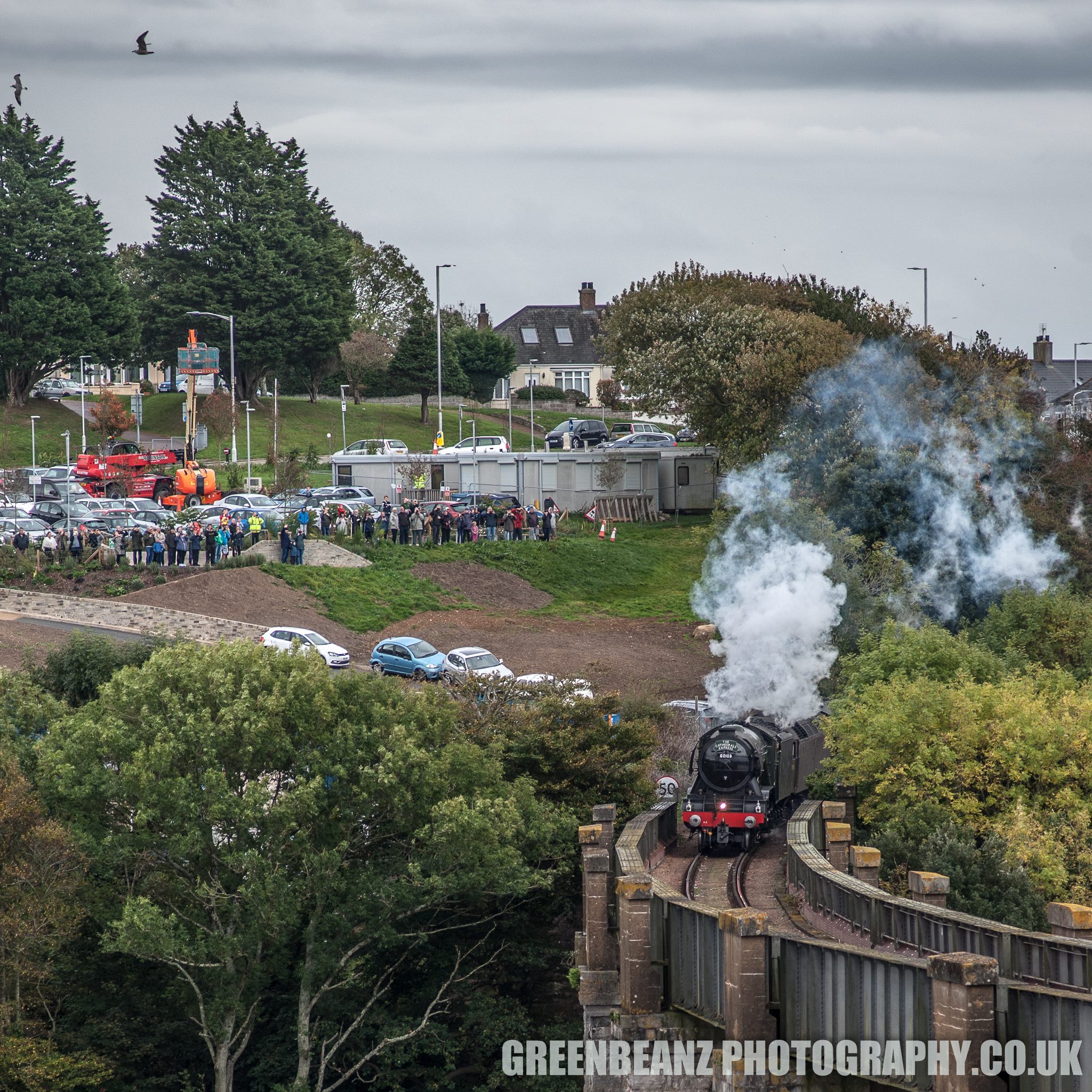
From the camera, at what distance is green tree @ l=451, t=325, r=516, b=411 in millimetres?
112688

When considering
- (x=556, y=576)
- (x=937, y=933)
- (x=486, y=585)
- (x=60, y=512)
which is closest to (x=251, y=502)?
(x=60, y=512)

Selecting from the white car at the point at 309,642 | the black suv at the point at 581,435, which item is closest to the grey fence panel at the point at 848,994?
the white car at the point at 309,642

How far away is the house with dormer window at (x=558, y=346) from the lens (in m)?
126

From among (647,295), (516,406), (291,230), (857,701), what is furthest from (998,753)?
(516,406)

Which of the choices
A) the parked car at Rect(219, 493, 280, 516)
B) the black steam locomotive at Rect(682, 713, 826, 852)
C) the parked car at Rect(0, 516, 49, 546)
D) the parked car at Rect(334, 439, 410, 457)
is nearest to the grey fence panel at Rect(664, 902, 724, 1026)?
the black steam locomotive at Rect(682, 713, 826, 852)

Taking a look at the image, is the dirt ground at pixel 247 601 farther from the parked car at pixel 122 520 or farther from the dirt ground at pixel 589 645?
the parked car at pixel 122 520

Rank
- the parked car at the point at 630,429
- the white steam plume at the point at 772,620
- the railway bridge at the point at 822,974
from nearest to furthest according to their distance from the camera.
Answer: the railway bridge at the point at 822,974 → the white steam plume at the point at 772,620 → the parked car at the point at 630,429

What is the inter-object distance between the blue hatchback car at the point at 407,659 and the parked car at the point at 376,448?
29.7m

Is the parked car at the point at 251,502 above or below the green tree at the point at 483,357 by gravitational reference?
below

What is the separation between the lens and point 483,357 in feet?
371

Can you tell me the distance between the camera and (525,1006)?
104 ft

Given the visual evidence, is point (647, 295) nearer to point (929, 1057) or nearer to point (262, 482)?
point (262, 482)

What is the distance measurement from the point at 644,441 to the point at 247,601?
35185 mm

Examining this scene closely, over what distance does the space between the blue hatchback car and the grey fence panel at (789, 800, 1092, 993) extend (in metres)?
24.9
